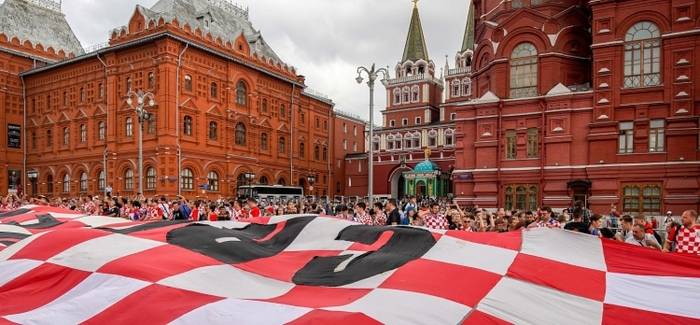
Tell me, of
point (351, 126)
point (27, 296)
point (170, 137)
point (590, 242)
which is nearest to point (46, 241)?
point (27, 296)

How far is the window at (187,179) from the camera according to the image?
37750 millimetres

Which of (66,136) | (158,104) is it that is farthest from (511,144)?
(66,136)

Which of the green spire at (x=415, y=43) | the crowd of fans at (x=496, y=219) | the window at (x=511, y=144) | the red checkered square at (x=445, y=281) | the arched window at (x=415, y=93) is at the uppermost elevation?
the green spire at (x=415, y=43)

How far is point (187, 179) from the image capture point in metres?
38.3

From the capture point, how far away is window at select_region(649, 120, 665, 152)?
85.6ft

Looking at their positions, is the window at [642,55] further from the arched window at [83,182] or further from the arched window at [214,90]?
the arched window at [83,182]

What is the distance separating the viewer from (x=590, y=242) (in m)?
5.25

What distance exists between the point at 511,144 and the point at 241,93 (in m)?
23.8

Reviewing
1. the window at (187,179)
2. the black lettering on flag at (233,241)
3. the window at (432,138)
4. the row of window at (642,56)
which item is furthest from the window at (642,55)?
the window at (432,138)

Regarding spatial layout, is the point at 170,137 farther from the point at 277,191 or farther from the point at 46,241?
the point at 46,241

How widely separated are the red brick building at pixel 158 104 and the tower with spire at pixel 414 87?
19.6m

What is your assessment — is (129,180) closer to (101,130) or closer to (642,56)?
(101,130)

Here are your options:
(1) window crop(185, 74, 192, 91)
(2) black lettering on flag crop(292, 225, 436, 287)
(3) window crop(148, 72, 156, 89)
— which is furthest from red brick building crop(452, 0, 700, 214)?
(2) black lettering on flag crop(292, 225, 436, 287)

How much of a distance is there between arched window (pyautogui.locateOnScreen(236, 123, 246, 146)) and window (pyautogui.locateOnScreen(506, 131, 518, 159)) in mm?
23028
